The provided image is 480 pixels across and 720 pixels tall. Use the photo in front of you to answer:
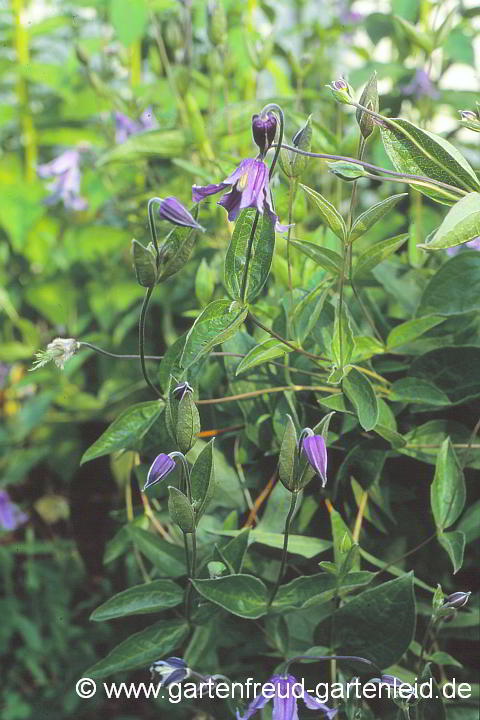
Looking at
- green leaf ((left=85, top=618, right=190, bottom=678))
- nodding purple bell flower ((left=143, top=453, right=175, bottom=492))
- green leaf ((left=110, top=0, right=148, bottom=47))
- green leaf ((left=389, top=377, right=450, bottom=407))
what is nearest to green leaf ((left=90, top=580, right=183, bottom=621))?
green leaf ((left=85, top=618, right=190, bottom=678))

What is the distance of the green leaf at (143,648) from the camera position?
59 centimetres

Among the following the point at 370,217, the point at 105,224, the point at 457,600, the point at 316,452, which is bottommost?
the point at 105,224

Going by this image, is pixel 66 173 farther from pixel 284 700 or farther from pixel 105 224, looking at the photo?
pixel 284 700

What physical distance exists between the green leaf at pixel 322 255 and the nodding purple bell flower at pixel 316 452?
0.13 m

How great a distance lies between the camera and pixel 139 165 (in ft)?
3.58

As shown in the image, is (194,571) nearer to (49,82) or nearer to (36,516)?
(36,516)

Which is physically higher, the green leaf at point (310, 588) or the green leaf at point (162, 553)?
the green leaf at point (310, 588)

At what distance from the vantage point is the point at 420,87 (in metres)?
1.20

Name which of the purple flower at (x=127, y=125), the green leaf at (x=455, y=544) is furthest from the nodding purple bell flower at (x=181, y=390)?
the purple flower at (x=127, y=125)

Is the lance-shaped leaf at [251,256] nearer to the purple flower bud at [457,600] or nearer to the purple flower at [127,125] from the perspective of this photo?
the purple flower bud at [457,600]

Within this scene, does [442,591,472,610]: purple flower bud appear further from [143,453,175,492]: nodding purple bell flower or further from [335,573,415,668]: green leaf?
[143,453,175,492]: nodding purple bell flower

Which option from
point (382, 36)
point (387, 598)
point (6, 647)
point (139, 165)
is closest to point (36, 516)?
point (6, 647)

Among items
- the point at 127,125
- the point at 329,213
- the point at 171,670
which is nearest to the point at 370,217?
the point at 329,213

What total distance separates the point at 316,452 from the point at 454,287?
0.24 meters
